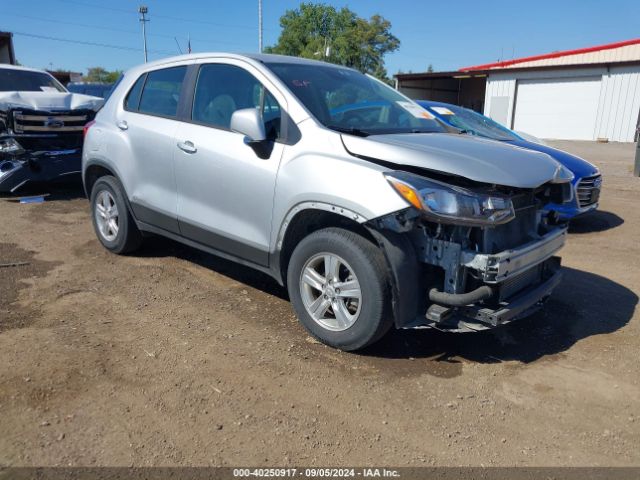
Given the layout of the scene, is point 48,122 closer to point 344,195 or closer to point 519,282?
point 344,195

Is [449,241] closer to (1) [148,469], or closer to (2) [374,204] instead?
(2) [374,204]

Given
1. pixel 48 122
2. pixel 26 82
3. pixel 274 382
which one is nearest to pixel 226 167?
pixel 274 382

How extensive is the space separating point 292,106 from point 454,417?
7.29 ft

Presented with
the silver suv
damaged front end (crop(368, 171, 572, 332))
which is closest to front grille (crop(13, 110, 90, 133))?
the silver suv

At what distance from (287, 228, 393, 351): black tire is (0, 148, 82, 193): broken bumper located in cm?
607

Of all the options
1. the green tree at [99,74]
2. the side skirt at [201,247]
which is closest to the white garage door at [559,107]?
the side skirt at [201,247]

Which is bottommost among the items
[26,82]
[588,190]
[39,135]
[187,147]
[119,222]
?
[119,222]

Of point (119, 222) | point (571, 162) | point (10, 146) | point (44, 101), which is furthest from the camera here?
point (44, 101)

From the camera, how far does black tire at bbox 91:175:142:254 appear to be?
16.7ft

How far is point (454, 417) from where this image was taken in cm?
290

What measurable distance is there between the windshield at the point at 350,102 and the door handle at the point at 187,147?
859 mm

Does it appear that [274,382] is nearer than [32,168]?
Yes

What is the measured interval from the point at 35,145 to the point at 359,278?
6.91 meters

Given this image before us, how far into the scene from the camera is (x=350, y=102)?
403cm
